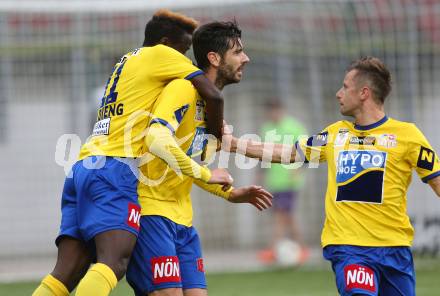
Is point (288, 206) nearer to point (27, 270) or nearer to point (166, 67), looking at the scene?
point (27, 270)

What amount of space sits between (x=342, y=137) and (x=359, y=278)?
97 cm

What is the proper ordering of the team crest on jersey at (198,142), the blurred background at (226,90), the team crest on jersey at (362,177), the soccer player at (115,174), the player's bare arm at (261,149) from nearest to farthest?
the soccer player at (115,174) < the team crest on jersey at (198,142) < the team crest on jersey at (362,177) < the player's bare arm at (261,149) < the blurred background at (226,90)

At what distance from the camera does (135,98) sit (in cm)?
586

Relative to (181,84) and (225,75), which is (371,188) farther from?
(181,84)

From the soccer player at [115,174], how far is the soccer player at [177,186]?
105 millimetres

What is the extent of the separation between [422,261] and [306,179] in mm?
2104

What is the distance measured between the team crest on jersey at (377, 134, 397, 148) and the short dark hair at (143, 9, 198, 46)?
141 centimetres

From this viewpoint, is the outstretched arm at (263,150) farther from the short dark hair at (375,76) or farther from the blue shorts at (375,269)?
the blue shorts at (375,269)

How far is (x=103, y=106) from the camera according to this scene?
5984 millimetres

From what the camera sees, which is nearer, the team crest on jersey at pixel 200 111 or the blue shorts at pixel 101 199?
the blue shorts at pixel 101 199

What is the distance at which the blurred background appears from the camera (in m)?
12.7

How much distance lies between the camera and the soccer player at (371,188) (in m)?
A: 6.06

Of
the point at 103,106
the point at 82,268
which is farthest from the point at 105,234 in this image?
the point at 103,106

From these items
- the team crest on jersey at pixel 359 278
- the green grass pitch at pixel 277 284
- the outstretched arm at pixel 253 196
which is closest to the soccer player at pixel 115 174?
the outstretched arm at pixel 253 196
